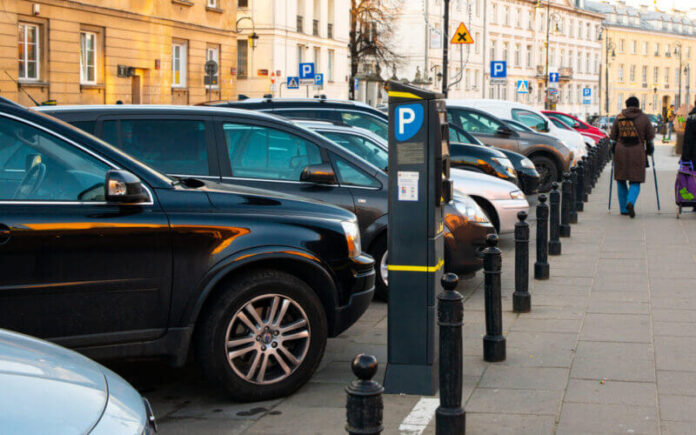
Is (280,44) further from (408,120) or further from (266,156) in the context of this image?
(408,120)

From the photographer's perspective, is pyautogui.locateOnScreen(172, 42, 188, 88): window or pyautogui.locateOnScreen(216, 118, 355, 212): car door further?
pyautogui.locateOnScreen(172, 42, 188, 88): window

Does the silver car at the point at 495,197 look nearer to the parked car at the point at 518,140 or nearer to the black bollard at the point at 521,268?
the black bollard at the point at 521,268

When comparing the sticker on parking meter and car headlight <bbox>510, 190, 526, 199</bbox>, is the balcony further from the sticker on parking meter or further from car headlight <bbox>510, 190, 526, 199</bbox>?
the sticker on parking meter

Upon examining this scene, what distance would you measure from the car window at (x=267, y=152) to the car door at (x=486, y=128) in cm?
1282

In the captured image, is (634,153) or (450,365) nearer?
(450,365)

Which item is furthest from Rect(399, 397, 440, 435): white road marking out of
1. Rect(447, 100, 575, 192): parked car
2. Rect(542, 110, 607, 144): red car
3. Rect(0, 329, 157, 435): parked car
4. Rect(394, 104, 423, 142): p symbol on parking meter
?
Rect(542, 110, 607, 144): red car

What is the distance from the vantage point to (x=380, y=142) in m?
10.9

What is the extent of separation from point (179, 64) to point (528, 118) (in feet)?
54.8

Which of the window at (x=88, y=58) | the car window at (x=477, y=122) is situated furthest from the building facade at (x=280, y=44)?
the car window at (x=477, y=122)

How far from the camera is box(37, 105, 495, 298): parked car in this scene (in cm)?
737

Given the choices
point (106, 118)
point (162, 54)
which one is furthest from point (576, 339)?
point (162, 54)

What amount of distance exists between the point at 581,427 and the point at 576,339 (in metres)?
2.24

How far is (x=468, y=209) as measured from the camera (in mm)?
9398


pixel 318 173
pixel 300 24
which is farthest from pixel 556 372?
pixel 300 24
